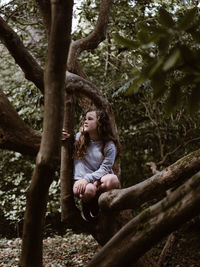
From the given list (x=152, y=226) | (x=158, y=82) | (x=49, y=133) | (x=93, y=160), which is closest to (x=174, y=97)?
(x=158, y=82)

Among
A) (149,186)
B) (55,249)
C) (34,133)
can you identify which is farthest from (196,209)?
(55,249)

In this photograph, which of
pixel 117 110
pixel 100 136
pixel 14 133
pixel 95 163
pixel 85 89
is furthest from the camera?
pixel 117 110

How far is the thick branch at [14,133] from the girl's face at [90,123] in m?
0.50

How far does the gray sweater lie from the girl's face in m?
0.12

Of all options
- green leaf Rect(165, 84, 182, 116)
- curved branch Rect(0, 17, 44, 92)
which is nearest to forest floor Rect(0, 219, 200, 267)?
curved branch Rect(0, 17, 44, 92)

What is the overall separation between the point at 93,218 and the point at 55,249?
10.3 feet

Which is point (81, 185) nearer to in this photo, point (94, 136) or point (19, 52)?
point (94, 136)

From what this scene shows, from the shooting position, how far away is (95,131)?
3.44 metres

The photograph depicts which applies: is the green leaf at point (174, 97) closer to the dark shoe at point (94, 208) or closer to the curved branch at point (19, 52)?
the curved branch at point (19, 52)

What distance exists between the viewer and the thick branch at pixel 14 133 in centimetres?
300

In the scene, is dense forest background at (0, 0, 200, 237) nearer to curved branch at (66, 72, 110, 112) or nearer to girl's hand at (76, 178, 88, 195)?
curved branch at (66, 72, 110, 112)

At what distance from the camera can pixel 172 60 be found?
855mm

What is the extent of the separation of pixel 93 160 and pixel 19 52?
1284 millimetres

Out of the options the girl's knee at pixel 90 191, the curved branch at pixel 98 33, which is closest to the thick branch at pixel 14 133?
the girl's knee at pixel 90 191
